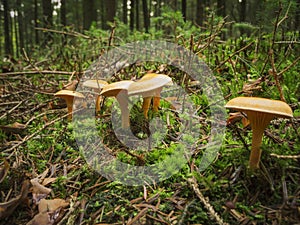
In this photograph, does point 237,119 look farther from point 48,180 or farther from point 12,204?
point 12,204

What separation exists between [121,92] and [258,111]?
1001 mm

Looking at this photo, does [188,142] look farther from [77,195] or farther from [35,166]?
[35,166]

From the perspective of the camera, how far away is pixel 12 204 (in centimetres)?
157

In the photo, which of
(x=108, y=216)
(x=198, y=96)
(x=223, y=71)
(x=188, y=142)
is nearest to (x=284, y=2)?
(x=223, y=71)

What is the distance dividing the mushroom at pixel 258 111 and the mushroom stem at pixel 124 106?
837 mm

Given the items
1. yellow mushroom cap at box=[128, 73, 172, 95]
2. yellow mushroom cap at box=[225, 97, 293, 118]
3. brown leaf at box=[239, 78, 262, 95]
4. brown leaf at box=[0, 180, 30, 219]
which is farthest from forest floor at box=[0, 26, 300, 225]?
yellow mushroom cap at box=[128, 73, 172, 95]

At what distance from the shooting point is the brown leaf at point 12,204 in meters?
1.54

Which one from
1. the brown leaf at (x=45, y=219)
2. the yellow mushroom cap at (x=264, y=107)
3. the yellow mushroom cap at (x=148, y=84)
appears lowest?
the brown leaf at (x=45, y=219)

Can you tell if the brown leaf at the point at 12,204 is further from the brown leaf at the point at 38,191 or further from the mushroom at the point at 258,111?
the mushroom at the point at 258,111

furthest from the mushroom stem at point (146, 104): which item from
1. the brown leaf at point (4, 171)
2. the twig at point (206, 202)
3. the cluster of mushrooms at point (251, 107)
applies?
the brown leaf at point (4, 171)

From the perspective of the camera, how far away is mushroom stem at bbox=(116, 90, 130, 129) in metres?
2.02

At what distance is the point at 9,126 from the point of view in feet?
8.41

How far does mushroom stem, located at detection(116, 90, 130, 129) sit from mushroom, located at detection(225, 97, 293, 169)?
0.84m

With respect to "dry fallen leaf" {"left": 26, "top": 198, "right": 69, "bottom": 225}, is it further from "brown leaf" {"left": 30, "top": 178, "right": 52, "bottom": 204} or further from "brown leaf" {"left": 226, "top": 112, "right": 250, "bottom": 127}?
"brown leaf" {"left": 226, "top": 112, "right": 250, "bottom": 127}
